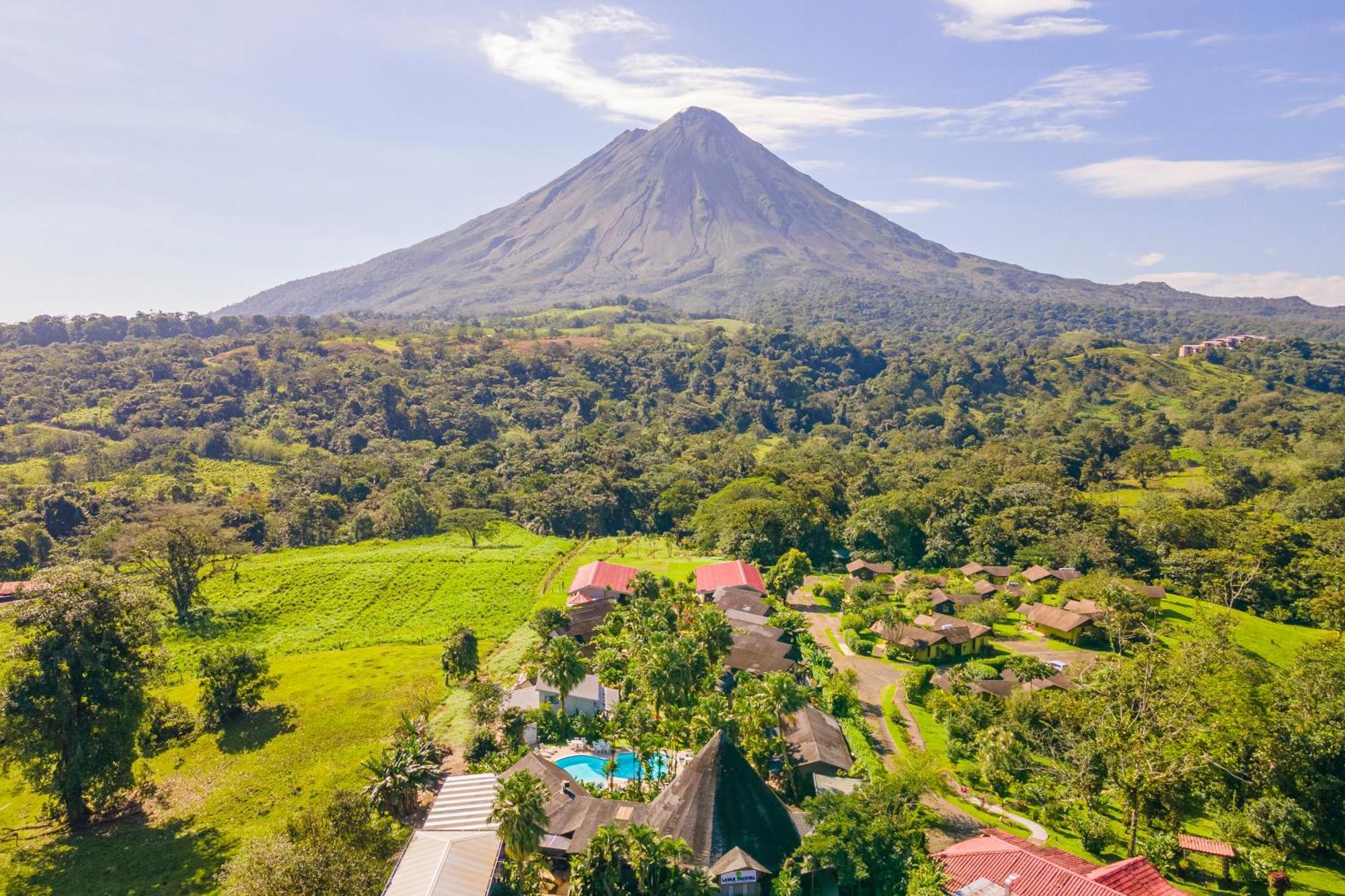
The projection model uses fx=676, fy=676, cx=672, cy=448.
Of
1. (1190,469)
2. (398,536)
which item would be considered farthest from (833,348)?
(398,536)

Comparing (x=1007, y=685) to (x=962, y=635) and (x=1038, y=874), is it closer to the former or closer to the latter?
(x=962, y=635)

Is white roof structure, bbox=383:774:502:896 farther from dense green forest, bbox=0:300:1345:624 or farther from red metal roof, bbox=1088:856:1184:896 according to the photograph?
dense green forest, bbox=0:300:1345:624

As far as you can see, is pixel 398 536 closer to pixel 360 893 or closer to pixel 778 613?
pixel 778 613

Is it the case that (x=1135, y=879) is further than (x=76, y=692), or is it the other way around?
(x=76, y=692)

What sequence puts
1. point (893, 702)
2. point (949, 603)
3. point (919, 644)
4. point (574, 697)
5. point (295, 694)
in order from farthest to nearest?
point (949, 603) < point (919, 644) < point (295, 694) < point (893, 702) < point (574, 697)

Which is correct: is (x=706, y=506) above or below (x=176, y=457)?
below

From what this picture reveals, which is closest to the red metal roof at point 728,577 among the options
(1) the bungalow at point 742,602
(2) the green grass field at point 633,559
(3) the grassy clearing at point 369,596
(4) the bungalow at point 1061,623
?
(1) the bungalow at point 742,602

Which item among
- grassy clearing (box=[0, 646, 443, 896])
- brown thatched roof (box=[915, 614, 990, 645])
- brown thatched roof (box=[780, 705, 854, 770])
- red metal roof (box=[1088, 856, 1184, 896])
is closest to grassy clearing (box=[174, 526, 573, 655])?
grassy clearing (box=[0, 646, 443, 896])

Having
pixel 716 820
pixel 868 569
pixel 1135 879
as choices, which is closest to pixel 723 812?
pixel 716 820
